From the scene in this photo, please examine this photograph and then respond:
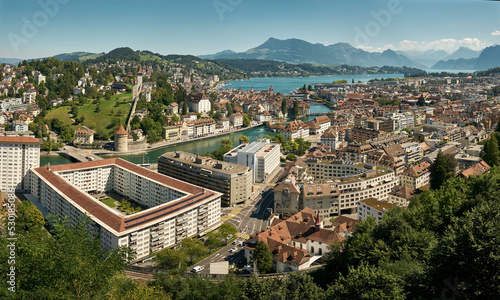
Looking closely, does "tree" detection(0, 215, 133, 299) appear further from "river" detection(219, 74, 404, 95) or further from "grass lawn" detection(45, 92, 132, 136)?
"river" detection(219, 74, 404, 95)

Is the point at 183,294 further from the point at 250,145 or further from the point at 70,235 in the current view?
the point at 250,145

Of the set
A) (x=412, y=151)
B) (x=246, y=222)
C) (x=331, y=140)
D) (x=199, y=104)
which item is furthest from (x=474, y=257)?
(x=199, y=104)

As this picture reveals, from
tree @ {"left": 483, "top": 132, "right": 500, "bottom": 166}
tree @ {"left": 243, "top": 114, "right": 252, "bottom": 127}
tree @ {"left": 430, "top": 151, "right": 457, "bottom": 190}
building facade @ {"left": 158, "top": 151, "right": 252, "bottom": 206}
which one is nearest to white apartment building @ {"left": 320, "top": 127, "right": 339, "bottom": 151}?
tree @ {"left": 483, "top": 132, "right": 500, "bottom": 166}

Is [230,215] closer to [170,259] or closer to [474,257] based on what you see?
[170,259]

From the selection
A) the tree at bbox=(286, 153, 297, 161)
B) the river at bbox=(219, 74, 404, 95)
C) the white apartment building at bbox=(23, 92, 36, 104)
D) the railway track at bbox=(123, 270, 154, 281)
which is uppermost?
the river at bbox=(219, 74, 404, 95)

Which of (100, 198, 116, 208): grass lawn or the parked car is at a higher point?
(100, 198, 116, 208): grass lawn

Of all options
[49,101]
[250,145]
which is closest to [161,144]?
[250,145]
